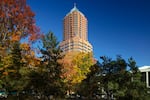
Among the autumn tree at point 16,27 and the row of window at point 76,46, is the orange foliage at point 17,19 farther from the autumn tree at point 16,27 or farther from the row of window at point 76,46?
the row of window at point 76,46

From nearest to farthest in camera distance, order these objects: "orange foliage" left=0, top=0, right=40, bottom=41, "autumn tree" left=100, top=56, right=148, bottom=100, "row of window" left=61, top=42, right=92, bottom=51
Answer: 1. "orange foliage" left=0, top=0, right=40, bottom=41
2. "autumn tree" left=100, top=56, right=148, bottom=100
3. "row of window" left=61, top=42, right=92, bottom=51

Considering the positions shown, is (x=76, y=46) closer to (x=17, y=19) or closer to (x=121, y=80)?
(x=121, y=80)

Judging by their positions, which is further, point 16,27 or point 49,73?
point 49,73

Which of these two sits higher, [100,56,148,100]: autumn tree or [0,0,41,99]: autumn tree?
[0,0,41,99]: autumn tree

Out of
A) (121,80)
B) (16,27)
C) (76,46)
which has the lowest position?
(121,80)

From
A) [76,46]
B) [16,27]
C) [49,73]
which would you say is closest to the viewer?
[16,27]

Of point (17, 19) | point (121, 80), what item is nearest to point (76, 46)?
point (121, 80)

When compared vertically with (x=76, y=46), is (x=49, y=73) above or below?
below

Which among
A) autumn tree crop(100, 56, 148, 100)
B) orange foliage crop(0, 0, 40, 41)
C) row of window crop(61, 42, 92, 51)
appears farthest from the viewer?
row of window crop(61, 42, 92, 51)

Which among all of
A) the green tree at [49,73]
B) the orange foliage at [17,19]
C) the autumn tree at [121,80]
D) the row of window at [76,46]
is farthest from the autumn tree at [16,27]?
the row of window at [76,46]

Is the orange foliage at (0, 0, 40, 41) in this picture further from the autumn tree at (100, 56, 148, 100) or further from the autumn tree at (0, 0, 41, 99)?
the autumn tree at (100, 56, 148, 100)

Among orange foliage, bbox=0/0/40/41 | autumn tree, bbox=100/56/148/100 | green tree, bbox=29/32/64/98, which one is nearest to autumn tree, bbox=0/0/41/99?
orange foliage, bbox=0/0/40/41

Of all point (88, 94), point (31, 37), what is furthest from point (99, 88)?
point (31, 37)

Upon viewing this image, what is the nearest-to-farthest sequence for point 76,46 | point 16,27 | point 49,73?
point 16,27
point 49,73
point 76,46
